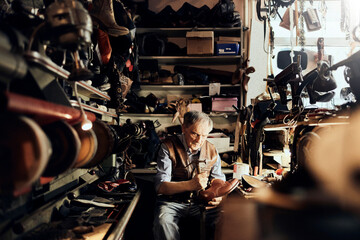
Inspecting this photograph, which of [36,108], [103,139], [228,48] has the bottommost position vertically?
[103,139]

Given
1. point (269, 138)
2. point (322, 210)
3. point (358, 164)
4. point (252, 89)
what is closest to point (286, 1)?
point (269, 138)

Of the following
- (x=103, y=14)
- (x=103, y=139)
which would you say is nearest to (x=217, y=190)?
(x=103, y=139)

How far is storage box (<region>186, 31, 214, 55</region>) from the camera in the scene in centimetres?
418

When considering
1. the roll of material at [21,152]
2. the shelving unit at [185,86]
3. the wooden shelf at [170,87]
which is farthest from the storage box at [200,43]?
the roll of material at [21,152]

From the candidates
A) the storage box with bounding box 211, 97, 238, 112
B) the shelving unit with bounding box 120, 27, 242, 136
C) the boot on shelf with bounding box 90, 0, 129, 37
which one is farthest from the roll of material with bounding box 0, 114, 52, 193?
the storage box with bounding box 211, 97, 238, 112

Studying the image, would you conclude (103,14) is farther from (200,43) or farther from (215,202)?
(200,43)

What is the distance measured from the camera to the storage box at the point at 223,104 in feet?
13.7

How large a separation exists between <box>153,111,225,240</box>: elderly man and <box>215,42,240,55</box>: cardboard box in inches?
75.5

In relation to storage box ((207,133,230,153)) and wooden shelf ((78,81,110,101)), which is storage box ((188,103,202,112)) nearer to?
storage box ((207,133,230,153))

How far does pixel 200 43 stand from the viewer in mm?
4234

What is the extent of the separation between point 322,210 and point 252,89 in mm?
4407

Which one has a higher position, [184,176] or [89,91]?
[89,91]

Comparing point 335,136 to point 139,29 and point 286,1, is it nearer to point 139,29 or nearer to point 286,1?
point 286,1

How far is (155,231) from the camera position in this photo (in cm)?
228
